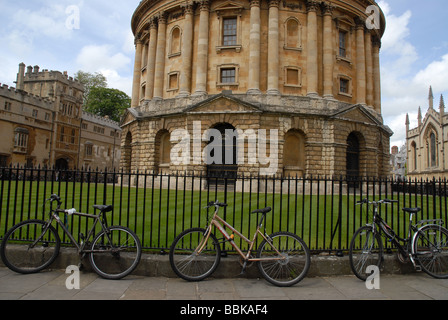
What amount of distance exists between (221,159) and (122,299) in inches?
758

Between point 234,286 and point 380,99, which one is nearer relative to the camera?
point 234,286

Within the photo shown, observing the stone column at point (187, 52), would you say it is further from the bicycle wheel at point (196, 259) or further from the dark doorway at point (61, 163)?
the dark doorway at point (61, 163)

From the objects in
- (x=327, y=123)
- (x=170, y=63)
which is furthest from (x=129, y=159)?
(x=327, y=123)

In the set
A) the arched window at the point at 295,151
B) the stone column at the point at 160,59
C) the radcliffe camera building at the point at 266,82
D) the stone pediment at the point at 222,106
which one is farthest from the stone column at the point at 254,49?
the stone column at the point at 160,59

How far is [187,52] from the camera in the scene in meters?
25.3

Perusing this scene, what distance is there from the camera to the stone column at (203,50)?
79.5ft

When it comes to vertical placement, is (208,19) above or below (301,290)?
above

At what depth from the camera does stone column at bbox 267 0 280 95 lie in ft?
76.6

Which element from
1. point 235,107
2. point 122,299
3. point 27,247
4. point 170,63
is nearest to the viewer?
point 122,299

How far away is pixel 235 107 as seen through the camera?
2248 cm

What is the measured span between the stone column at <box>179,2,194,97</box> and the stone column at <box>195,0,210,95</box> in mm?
970

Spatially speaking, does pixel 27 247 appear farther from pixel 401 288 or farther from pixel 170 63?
pixel 170 63

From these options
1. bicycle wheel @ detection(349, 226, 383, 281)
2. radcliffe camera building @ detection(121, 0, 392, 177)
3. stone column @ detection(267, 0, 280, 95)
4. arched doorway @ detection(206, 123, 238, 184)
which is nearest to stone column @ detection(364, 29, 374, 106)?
radcliffe camera building @ detection(121, 0, 392, 177)
